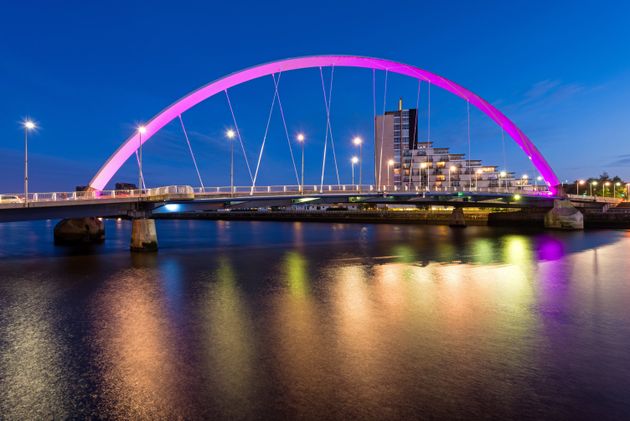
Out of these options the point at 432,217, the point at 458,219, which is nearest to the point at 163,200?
the point at 458,219

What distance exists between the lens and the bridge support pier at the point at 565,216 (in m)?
67.2

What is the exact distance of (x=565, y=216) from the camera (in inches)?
2682

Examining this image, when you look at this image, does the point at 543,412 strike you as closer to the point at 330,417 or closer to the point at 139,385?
the point at 330,417

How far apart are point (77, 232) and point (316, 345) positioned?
49363mm

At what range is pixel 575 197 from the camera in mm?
71875

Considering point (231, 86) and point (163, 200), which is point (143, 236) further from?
point (231, 86)

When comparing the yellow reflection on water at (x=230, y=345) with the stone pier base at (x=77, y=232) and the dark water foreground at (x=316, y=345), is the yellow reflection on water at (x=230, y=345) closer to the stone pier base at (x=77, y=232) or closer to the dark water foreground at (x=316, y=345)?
the dark water foreground at (x=316, y=345)

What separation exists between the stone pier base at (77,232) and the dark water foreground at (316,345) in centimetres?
2655

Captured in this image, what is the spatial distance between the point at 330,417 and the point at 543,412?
13.9 ft

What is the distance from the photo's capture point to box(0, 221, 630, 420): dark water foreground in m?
8.56

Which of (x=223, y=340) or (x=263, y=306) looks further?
(x=263, y=306)

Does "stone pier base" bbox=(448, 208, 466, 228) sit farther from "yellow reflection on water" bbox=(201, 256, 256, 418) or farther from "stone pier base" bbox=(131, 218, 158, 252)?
"yellow reflection on water" bbox=(201, 256, 256, 418)

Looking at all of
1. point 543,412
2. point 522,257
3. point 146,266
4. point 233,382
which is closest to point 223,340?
point 233,382

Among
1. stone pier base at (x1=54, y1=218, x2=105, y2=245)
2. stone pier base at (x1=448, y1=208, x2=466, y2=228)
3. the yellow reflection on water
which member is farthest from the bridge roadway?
stone pier base at (x1=448, y1=208, x2=466, y2=228)
